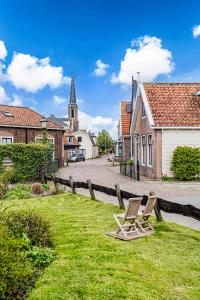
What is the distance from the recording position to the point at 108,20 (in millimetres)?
20688

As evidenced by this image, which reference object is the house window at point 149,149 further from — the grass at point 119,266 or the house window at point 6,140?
the house window at point 6,140

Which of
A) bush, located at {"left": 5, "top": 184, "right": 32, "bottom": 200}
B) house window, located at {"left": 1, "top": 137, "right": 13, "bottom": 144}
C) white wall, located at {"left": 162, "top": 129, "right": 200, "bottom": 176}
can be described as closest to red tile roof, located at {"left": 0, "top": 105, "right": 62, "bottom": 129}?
house window, located at {"left": 1, "top": 137, "right": 13, "bottom": 144}

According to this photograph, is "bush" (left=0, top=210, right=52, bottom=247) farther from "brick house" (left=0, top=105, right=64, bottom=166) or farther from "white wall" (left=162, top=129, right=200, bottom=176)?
"brick house" (left=0, top=105, right=64, bottom=166)

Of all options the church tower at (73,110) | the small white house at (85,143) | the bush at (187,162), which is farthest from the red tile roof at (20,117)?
the church tower at (73,110)

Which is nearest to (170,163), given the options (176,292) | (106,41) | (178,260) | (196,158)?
(196,158)

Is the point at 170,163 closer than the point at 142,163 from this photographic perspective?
Yes

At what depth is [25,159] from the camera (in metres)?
24.8

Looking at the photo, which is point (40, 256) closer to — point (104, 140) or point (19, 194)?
point (19, 194)

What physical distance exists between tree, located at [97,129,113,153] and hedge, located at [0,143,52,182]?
81.1 meters

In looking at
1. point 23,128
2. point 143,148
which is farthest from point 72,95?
point 143,148

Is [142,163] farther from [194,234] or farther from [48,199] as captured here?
[194,234]

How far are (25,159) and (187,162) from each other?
36.4 ft

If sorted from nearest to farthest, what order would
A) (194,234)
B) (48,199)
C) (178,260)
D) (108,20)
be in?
1. (178,260)
2. (194,234)
3. (48,199)
4. (108,20)

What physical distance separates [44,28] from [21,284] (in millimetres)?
18196
